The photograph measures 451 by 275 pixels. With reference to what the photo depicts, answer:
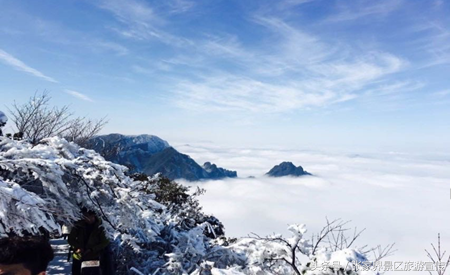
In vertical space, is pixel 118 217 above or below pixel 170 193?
above

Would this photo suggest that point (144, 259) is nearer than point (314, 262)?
No

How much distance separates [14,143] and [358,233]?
693cm

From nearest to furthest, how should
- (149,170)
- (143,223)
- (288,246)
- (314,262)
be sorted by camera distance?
(314,262) → (288,246) → (143,223) → (149,170)

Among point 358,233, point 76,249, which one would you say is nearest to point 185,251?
point 76,249

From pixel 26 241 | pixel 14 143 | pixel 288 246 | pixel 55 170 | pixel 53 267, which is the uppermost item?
pixel 14 143

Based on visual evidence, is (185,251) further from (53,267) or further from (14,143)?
(14,143)

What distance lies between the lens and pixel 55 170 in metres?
6.27

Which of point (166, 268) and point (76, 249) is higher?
point (76, 249)

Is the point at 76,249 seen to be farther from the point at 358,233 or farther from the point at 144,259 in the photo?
the point at 358,233

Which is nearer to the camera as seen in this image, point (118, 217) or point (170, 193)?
point (118, 217)

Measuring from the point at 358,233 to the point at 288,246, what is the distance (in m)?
1.30

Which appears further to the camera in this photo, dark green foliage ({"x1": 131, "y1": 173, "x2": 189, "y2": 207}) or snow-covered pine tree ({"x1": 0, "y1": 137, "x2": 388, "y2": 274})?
dark green foliage ({"x1": 131, "y1": 173, "x2": 189, "y2": 207})

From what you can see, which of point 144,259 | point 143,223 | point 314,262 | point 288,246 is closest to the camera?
point 314,262

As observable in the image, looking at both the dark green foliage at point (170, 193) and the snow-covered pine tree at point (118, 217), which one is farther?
the dark green foliage at point (170, 193)
